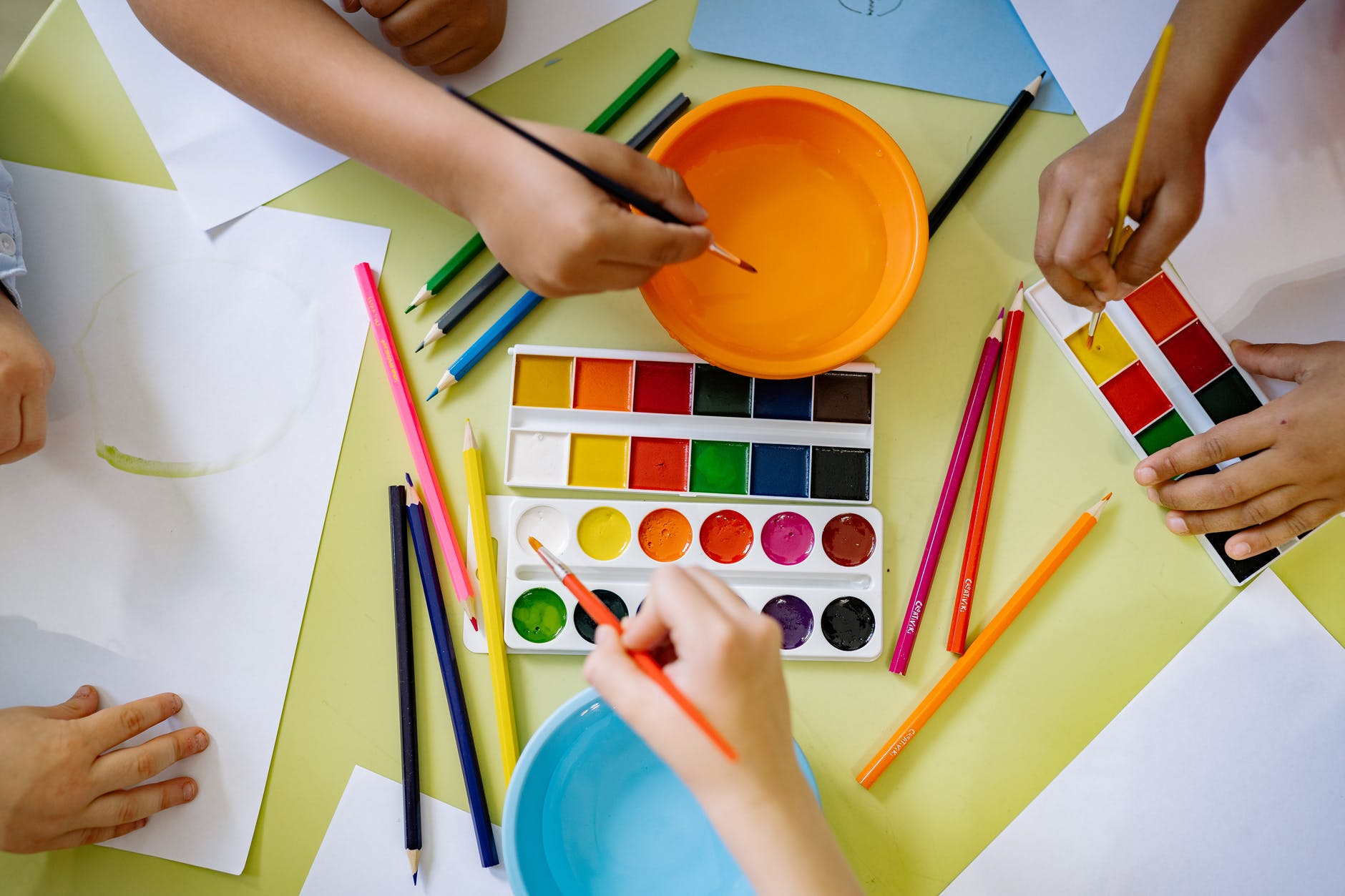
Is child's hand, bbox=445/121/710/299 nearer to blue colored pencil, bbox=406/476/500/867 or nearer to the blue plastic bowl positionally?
blue colored pencil, bbox=406/476/500/867

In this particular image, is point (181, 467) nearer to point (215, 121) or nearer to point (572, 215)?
point (215, 121)

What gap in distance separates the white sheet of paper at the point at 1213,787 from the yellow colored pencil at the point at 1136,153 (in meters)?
0.39

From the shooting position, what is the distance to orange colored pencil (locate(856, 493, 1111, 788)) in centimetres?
90

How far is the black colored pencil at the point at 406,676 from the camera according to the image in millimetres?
875

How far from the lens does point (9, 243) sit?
86 cm

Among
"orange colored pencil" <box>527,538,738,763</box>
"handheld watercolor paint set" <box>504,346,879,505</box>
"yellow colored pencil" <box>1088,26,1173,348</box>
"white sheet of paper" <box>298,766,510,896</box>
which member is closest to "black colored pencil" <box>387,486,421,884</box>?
"white sheet of paper" <box>298,766,510,896</box>

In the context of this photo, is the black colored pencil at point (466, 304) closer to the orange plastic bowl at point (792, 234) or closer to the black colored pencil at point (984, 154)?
the orange plastic bowl at point (792, 234)

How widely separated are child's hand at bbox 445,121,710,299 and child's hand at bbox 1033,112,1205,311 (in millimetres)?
364

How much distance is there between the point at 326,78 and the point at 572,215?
1.01ft

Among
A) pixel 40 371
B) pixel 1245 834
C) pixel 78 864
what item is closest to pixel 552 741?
pixel 78 864

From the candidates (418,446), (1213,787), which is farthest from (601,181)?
(1213,787)

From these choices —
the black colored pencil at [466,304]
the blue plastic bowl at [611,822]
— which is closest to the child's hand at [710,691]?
the blue plastic bowl at [611,822]

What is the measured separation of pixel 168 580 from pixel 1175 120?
113cm

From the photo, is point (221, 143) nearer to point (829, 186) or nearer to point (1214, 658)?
point (829, 186)
